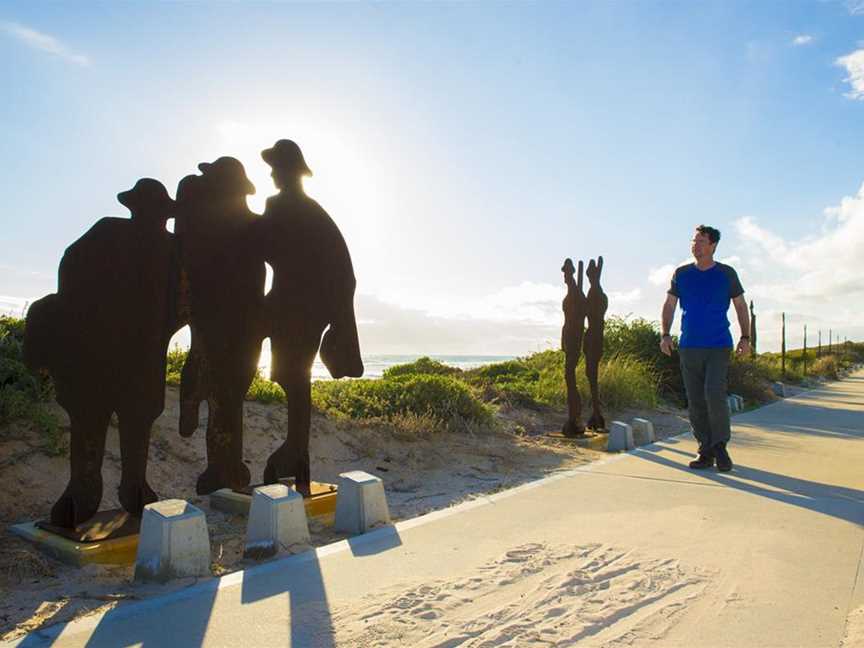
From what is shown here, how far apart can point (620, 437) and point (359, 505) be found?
13.7 ft

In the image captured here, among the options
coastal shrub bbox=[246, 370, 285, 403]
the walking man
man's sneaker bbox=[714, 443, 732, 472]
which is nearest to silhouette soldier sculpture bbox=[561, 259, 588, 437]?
the walking man

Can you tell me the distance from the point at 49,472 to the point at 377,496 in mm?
2516

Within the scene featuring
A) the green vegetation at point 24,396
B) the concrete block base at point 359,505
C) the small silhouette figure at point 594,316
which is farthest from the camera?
the small silhouette figure at point 594,316

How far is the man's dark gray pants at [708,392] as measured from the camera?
18.2ft

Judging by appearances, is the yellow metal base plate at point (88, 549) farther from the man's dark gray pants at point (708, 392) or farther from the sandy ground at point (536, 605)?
the man's dark gray pants at point (708, 392)

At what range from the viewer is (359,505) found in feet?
12.8

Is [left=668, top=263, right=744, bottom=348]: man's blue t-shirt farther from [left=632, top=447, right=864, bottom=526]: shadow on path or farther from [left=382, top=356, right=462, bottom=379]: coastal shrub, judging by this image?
[left=382, top=356, right=462, bottom=379]: coastal shrub

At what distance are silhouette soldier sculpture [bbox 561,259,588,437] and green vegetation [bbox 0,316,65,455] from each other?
5.26 m

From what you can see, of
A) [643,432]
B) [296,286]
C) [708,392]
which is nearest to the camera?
[296,286]

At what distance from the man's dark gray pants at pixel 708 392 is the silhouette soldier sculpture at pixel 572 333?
1982mm

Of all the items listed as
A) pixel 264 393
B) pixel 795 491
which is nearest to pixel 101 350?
pixel 264 393

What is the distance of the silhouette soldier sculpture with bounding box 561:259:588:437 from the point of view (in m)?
7.78

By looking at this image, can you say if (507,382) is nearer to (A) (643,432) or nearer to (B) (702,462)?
(A) (643,432)

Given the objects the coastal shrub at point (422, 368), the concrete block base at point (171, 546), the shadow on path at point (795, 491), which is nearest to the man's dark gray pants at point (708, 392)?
the shadow on path at point (795, 491)
